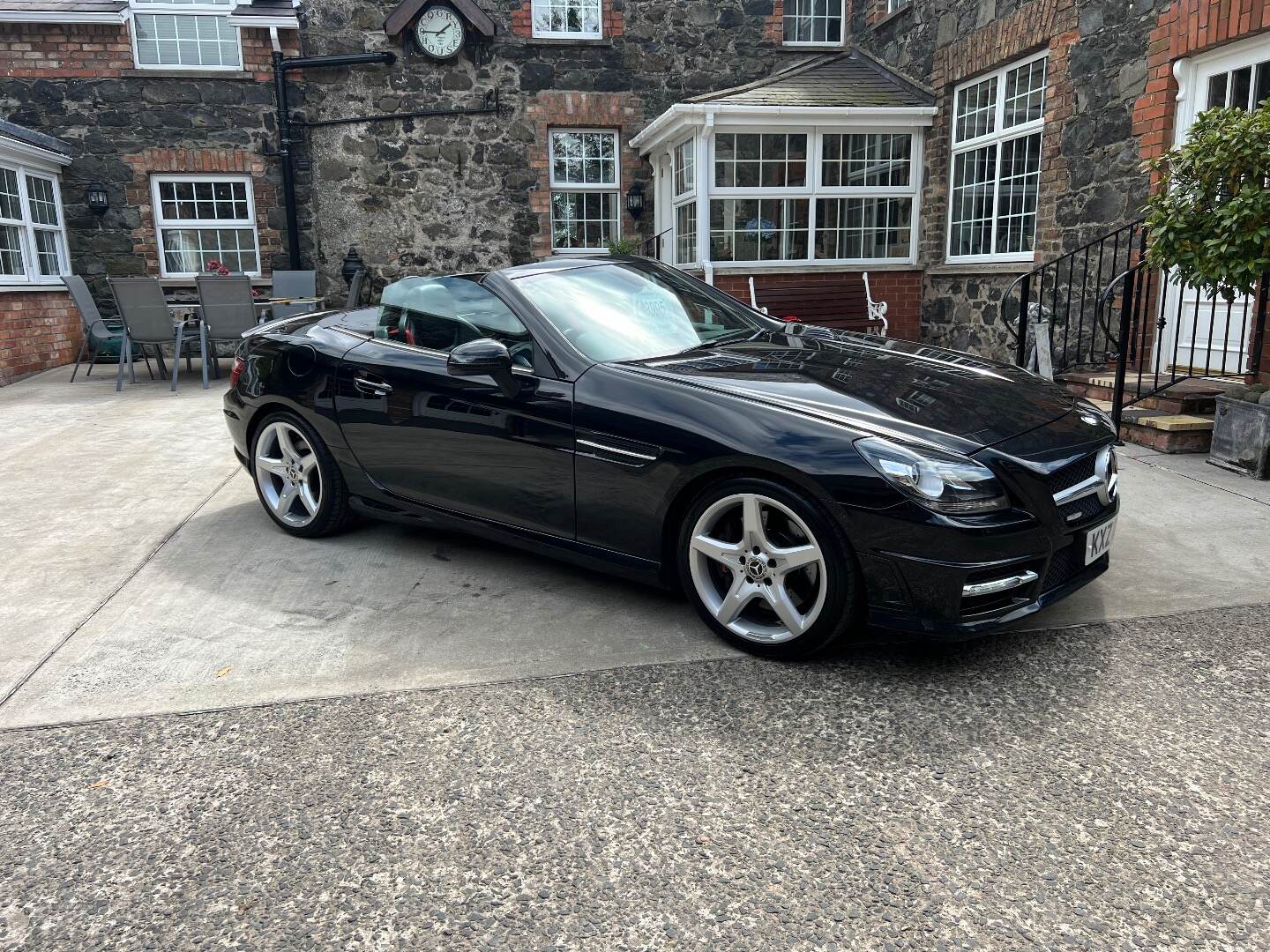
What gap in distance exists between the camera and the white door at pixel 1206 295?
6895 mm

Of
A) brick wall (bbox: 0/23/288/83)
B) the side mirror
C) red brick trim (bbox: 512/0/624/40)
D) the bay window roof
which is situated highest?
red brick trim (bbox: 512/0/624/40)

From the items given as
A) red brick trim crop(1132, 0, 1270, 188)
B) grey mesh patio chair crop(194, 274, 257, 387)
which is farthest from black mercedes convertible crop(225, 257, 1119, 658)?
grey mesh patio chair crop(194, 274, 257, 387)

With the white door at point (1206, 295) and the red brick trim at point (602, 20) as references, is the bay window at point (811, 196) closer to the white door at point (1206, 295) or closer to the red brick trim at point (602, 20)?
the red brick trim at point (602, 20)

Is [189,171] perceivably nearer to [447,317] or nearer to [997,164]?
[997,164]

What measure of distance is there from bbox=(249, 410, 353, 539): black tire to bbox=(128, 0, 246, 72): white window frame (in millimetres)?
11108

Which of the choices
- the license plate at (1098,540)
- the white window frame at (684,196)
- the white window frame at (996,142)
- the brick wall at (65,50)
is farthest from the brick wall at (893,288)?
the license plate at (1098,540)

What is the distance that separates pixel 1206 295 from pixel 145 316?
33.6 ft

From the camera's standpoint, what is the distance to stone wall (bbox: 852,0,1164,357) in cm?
820

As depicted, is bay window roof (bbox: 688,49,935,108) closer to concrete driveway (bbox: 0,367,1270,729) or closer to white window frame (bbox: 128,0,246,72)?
white window frame (bbox: 128,0,246,72)

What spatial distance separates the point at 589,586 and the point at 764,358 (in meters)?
1.21

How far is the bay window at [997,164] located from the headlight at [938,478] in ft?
25.3

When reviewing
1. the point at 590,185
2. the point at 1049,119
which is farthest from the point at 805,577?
the point at 590,185

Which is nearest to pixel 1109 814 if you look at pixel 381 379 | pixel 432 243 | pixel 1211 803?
pixel 1211 803

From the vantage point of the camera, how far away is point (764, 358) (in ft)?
12.3
